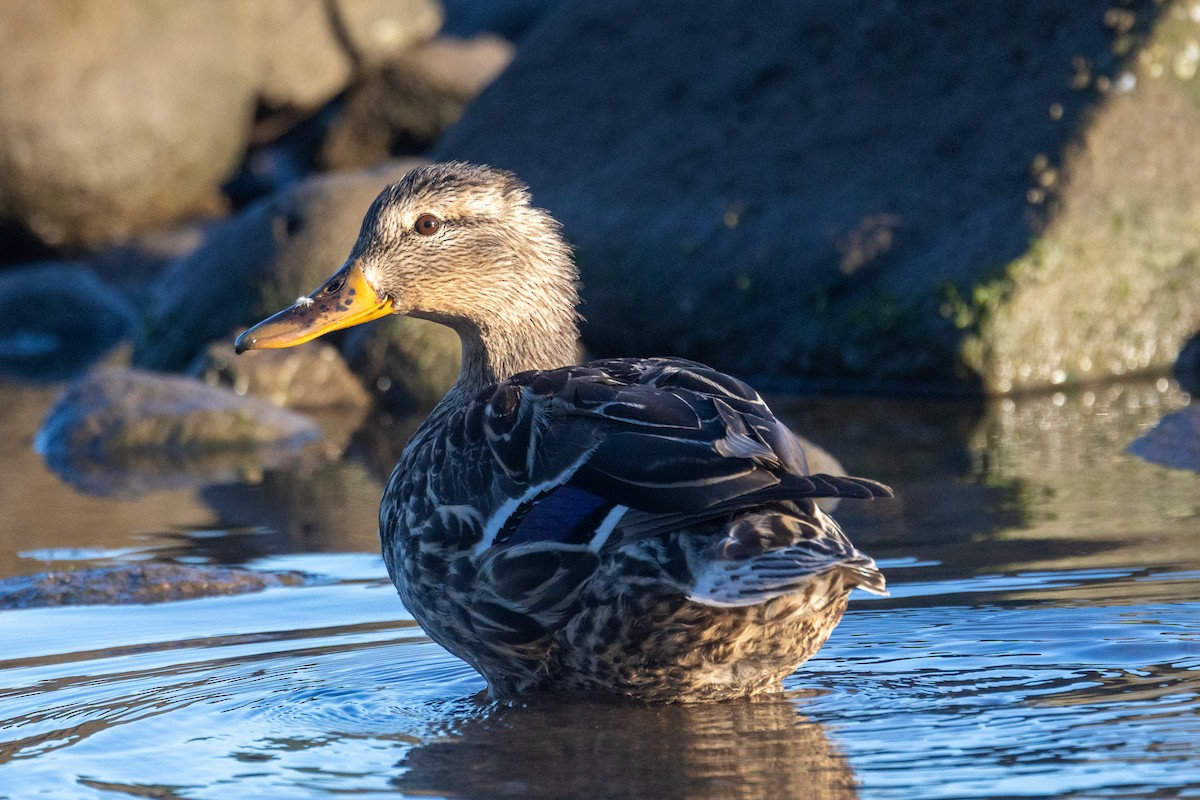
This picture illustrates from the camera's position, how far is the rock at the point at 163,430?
32.7ft

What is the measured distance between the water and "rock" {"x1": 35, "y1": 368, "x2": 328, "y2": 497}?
1.94 m

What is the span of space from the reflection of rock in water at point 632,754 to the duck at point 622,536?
0.28 feet

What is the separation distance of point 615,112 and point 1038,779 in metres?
9.38

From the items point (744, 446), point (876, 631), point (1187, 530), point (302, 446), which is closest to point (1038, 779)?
point (744, 446)

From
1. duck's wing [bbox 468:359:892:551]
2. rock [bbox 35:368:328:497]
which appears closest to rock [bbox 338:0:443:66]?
rock [bbox 35:368:328:497]

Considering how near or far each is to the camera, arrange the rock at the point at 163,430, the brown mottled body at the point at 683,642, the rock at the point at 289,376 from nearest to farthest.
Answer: the brown mottled body at the point at 683,642 → the rock at the point at 163,430 → the rock at the point at 289,376

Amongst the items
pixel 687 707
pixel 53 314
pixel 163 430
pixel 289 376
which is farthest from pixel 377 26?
pixel 687 707

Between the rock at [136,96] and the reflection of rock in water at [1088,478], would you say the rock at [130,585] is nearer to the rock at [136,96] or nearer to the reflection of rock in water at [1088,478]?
the reflection of rock in water at [1088,478]

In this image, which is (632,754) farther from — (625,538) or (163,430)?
(163,430)

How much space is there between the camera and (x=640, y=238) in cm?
1206

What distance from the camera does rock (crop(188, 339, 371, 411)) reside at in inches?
460

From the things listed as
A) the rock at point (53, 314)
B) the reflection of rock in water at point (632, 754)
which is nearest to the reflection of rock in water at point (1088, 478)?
the reflection of rock in water at point (632, 754)

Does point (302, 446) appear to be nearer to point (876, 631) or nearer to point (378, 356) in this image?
point (378, 356)

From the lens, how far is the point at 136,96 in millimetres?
19375
